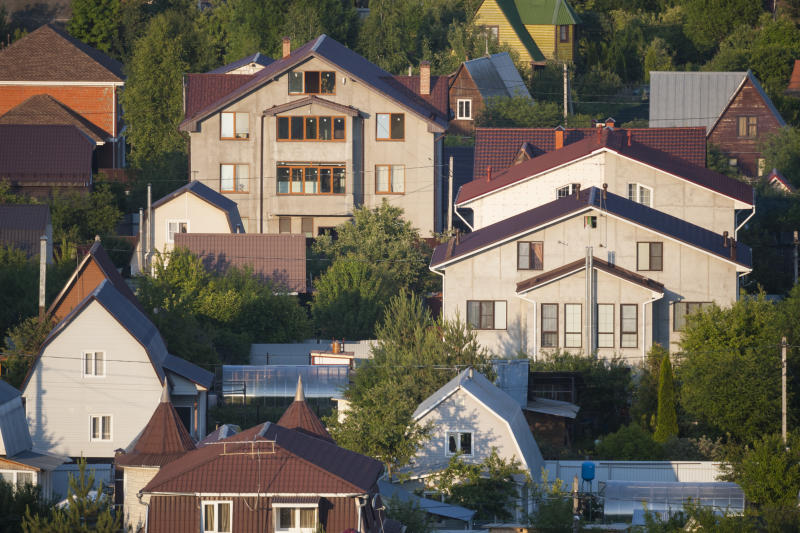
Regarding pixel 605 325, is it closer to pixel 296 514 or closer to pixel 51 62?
pixel 296 514

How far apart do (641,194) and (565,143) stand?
288 inches

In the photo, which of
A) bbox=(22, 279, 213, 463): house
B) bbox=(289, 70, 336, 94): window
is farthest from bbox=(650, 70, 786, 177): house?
bbox=(22, 279, 213, 463): house

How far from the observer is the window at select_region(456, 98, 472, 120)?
280ft

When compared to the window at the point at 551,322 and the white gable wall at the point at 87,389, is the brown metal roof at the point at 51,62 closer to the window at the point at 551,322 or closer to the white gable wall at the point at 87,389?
the window at the point at 551,322

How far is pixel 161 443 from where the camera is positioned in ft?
120

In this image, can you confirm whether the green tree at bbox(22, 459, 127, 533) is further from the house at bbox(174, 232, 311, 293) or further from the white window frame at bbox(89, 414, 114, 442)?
the house at bbox(174, 232, 311, 293)

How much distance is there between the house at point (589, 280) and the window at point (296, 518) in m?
18.9

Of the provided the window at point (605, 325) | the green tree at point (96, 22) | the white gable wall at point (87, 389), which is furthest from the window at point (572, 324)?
the green tree at point (96, 22)

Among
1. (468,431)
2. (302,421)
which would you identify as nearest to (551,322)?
(468,431)

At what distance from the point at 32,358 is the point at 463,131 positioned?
40.8 meters

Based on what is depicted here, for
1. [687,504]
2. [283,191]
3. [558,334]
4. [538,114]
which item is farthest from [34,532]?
[538,114]

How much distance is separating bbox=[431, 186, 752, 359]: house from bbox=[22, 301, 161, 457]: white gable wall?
32.2ft

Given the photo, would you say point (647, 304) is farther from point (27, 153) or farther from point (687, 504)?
point (27, 153)

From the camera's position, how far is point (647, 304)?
167ft
